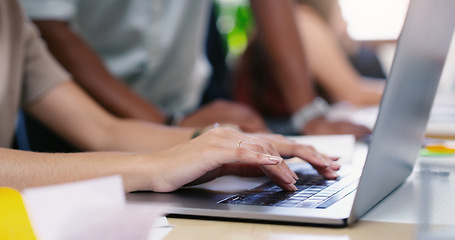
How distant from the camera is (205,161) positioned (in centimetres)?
67

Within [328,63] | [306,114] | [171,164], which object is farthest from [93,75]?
[328,63]

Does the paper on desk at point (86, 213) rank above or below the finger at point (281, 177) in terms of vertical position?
above

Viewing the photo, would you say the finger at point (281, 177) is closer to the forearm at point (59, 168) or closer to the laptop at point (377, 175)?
the laptop at point (377, 175)

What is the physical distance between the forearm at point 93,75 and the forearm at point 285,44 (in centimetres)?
45

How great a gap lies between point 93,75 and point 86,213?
842 mm

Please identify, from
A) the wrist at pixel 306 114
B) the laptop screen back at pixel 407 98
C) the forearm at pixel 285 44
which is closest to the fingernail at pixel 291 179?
the laptop screen back at pixel 407 98

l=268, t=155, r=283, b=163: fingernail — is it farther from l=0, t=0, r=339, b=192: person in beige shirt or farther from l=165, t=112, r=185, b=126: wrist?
l=165, t=112, r=185, b=126: wrist

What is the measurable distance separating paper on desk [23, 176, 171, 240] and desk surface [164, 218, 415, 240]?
0.05 m

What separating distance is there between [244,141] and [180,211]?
14 cm

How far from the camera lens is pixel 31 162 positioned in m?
0.69

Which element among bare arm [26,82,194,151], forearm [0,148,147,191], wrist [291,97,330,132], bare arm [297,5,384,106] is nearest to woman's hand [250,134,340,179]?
forearm [0,148,147,191]

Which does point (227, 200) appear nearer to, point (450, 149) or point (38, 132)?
point (450, 149)

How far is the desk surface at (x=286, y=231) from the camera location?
0.53 metres

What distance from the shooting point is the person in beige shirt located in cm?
67
